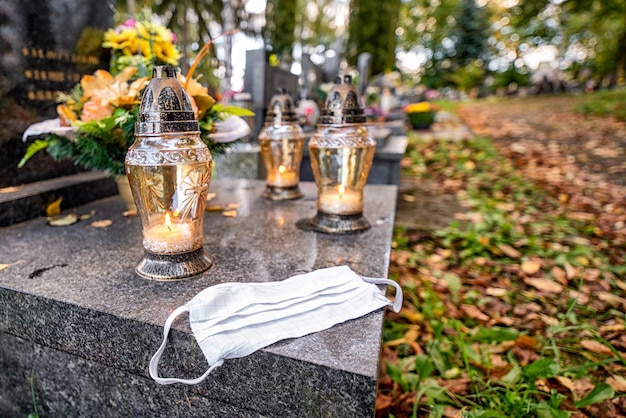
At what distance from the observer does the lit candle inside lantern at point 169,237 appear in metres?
1.17

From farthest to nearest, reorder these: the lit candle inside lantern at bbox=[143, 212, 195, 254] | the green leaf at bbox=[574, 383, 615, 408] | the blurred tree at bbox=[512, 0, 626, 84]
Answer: the blurred tree at bbox=[512, 0, 626, 84] < the green leaf at bbox=[574, 383, 615, 408] < the lit candle inside lantern at bbox=[143, 212, 195, 254]

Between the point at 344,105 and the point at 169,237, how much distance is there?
0.78 meters

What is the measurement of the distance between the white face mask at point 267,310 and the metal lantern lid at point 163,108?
45cm

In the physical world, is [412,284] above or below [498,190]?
below

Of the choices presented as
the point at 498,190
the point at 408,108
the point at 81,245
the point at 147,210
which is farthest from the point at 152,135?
the point at 408,108

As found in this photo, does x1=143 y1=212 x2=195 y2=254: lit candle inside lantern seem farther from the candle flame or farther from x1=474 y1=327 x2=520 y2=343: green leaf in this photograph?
x1=474 y1=327 x2=520 y2=343: green leaf

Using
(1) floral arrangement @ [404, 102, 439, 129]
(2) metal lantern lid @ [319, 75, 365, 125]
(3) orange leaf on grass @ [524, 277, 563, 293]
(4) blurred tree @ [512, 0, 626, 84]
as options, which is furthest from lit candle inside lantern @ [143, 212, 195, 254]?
(4) blurred tree @ [512, 0, 626, 84]

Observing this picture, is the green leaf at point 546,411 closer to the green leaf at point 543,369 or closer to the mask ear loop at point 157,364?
the green leaf at point 543,369

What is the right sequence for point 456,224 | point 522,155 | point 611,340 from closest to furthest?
point 611,340
point 456,224
point 522,155

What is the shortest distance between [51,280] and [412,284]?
71.8 inches

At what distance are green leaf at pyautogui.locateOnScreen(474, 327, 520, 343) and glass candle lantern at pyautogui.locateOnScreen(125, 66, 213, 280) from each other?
4.12 feet

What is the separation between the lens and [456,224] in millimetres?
3139

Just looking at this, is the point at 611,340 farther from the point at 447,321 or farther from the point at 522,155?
the point at 522,155

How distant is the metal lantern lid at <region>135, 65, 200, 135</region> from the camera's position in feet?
3.39
